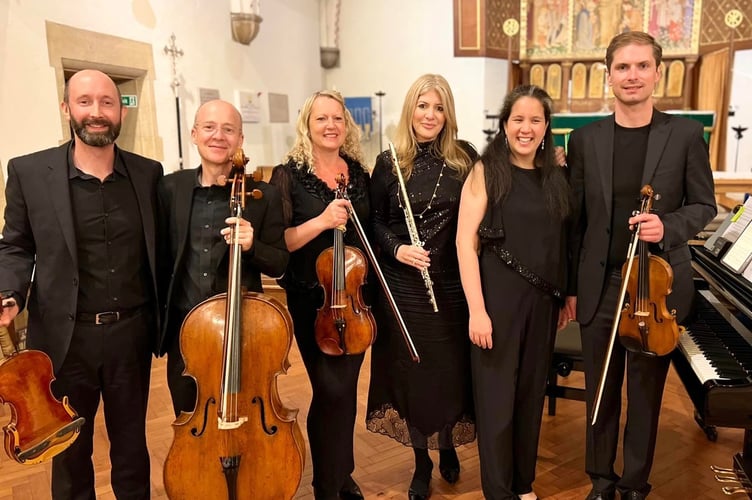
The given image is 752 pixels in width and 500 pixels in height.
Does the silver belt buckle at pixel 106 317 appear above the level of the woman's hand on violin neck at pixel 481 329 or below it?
above

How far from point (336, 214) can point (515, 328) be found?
2.42 ft

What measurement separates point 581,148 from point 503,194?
0.35m

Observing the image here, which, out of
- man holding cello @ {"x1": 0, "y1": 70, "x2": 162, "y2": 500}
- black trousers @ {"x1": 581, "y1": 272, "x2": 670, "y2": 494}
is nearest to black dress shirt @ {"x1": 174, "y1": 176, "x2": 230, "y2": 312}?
man holding cello @ {"x1": 0, "y1": 70, "x2": 162, "y2": 500}

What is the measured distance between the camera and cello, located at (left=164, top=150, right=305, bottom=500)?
64.2 inches

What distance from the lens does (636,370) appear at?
2.03 m

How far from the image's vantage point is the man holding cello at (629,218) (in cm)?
190

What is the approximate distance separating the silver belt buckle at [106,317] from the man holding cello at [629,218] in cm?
155

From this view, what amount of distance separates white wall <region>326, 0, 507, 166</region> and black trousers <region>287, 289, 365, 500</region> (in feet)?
21.3

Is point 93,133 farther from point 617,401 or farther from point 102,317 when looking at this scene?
point 617,401

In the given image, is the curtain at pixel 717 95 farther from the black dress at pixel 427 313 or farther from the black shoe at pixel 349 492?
the black shoe at pixel 349 492

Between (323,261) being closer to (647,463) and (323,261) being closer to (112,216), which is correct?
(112,216)

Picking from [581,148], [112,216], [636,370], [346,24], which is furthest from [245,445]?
[346,24]

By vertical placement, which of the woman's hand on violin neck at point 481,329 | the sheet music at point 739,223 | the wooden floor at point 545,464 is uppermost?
the sheet music at point 739,223

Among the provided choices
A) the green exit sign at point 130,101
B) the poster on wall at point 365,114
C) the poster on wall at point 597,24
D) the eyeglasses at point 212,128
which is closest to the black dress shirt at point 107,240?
the eyeglasses at point 212,128
